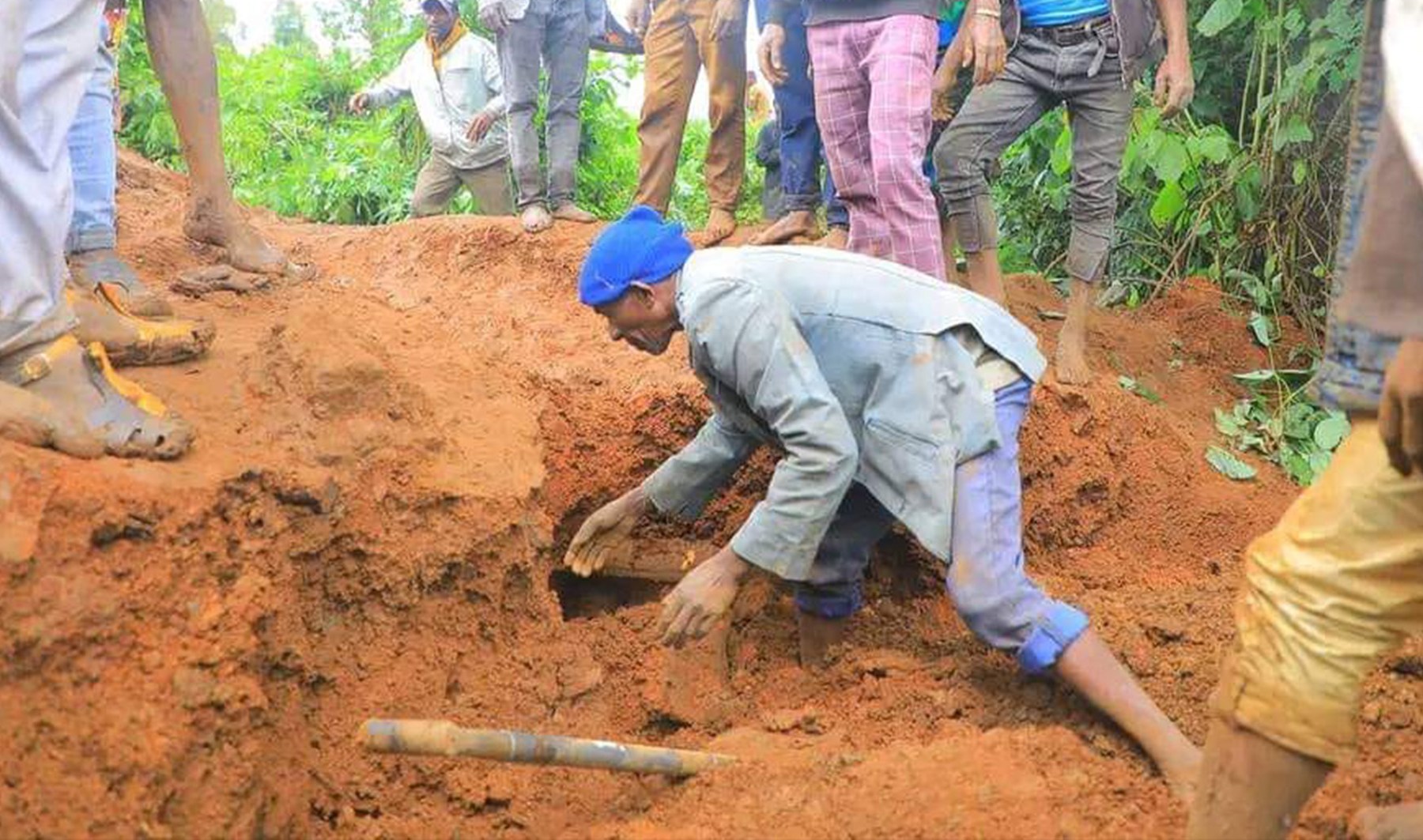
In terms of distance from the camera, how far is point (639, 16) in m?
6.15

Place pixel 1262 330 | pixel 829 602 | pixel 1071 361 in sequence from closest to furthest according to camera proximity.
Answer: pixel 829 602 → pixel 1071 361 → pixel 1262 330

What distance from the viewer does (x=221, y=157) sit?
12.7 feet

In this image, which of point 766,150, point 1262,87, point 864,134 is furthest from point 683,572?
point 1262,87

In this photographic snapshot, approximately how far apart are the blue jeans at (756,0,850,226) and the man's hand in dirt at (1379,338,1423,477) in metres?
3.20

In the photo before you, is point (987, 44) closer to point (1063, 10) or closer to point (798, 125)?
point (1063, 10)

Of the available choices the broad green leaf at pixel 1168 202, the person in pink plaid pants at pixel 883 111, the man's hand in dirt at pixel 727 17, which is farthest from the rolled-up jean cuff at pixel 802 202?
the broad green leaf at pixel 1168 202

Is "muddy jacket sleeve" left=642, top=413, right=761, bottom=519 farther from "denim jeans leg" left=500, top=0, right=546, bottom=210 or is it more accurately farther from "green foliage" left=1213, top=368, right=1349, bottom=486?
"denim jeans leg" left=500, top=0, right=546, bottom=210

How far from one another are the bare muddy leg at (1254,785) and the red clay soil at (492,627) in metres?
0.64

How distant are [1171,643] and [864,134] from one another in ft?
6.43

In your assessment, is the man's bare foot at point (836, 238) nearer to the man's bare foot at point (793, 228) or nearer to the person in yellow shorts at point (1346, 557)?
the man's bare foot at point (793, 228)

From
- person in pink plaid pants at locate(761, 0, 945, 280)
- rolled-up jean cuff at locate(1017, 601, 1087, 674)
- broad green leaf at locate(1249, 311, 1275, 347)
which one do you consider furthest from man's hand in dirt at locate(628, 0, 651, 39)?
rolled-up jean cuff at locate(1017, 601, 1087, 674)

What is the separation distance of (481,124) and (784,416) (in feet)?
14.6

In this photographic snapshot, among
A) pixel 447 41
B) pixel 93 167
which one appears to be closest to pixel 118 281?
pixel 93 167

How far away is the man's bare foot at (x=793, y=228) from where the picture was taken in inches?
199
